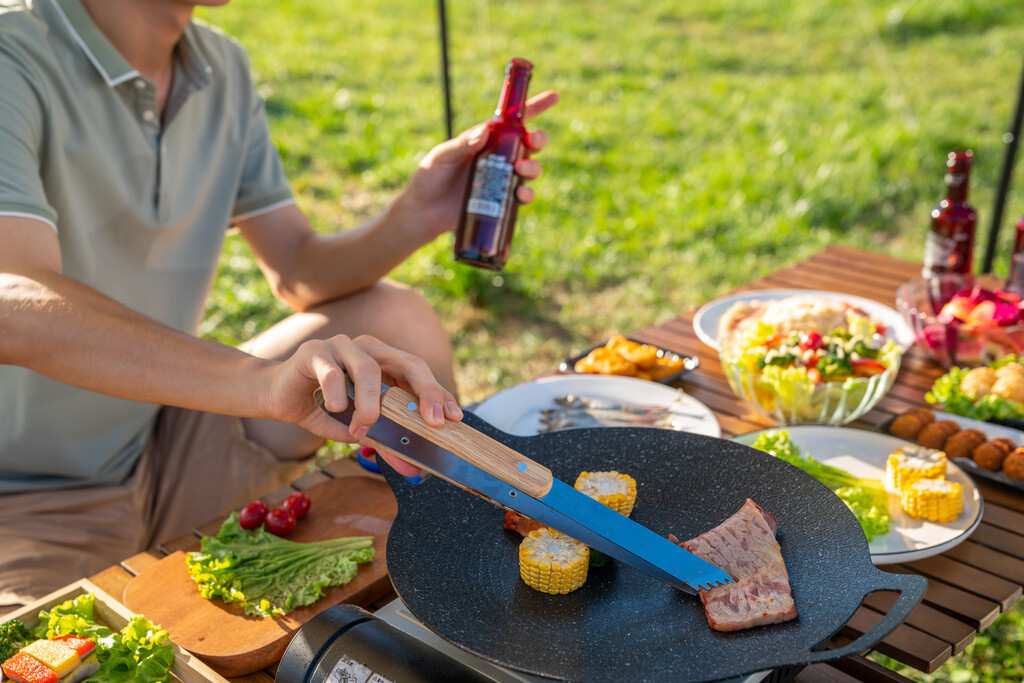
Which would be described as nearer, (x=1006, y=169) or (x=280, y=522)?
(x=280, y=522)

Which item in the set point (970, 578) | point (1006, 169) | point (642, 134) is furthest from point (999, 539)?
point (642, 134)

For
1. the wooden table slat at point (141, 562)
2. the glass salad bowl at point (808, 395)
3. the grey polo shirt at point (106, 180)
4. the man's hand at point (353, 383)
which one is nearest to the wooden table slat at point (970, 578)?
the glass salad bowl at point (808, 395)

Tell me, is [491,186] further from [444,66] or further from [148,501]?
[444,66]

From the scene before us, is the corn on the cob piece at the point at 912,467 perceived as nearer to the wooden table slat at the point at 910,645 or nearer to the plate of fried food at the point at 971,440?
the plate of fried food at the point at 971,440

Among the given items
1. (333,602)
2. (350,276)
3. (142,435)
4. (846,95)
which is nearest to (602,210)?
(846,95)

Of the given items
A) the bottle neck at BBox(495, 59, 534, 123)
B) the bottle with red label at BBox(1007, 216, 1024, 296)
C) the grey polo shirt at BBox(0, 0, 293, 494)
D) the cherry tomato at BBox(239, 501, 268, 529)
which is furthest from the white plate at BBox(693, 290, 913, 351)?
the grey polo shirt at BBox(0, 0, 293, 494)

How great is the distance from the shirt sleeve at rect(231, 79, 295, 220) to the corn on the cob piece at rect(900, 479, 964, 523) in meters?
→ 1.58

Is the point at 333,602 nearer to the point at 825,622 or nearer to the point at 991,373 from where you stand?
the point at 825,622

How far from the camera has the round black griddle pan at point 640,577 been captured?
1.03 metres

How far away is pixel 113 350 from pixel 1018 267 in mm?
1938

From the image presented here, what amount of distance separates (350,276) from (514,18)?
252 inches

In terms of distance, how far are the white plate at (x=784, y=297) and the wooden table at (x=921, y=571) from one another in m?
0.05

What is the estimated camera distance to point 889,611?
989mm

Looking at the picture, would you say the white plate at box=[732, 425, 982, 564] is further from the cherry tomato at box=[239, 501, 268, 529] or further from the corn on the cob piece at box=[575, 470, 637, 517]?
the cherry tomato at box=[239, 501, 268, 529]
